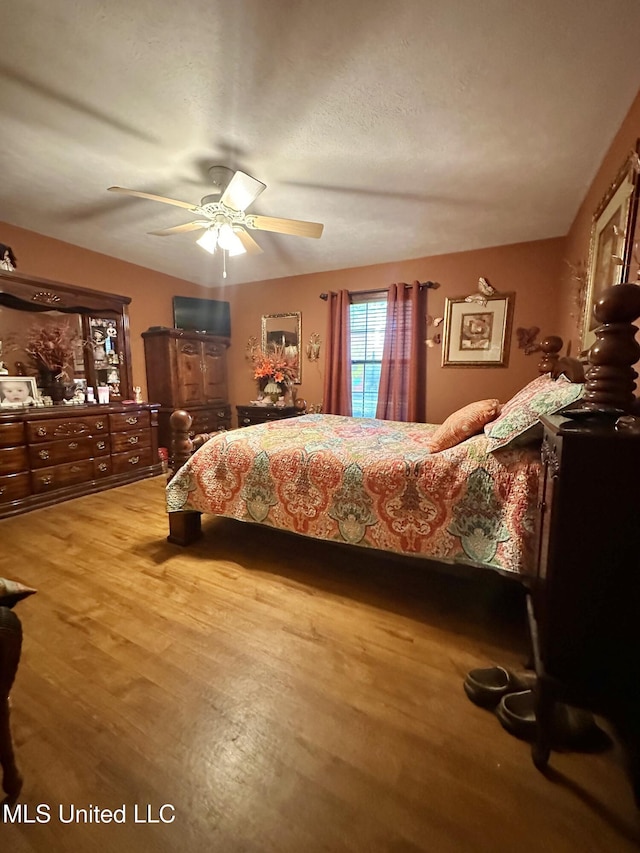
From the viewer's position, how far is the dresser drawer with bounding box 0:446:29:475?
2.76 m

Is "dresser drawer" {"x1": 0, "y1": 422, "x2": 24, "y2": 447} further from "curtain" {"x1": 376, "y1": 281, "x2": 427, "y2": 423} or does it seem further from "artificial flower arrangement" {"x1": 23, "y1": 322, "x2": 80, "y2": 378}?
"curtain" {"x1": 376, "y1": 281, "x2": 427, "y2": 423}

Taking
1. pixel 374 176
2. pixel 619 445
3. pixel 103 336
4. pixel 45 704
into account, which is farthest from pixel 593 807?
pixel 103 336

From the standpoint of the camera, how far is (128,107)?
1785 millimetres

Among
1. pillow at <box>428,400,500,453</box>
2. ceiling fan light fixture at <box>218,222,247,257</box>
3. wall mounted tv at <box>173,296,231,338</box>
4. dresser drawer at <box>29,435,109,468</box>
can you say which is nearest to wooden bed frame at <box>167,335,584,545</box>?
pillow at <box>428,400,500,453</box>

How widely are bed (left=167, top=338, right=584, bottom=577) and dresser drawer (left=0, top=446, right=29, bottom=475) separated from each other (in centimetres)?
149

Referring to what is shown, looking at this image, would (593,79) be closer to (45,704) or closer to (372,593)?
(372,593)

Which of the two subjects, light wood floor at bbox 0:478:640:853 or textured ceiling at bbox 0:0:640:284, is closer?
light wood floor at bbox 0:478:640:853

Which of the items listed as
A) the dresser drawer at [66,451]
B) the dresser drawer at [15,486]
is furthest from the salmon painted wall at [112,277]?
the dresser drawer at [15,486]

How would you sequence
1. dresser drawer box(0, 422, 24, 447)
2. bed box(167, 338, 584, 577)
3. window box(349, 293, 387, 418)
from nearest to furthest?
bed box(167, 338, 584, 577) < dresser drawer box(0, 422, 24, 447) < window box(349, 293, 387, 418)

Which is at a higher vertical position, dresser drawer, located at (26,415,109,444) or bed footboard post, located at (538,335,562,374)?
bed footboard post, located at (538,335,562,374)

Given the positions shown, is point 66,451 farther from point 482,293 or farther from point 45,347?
point 482,293

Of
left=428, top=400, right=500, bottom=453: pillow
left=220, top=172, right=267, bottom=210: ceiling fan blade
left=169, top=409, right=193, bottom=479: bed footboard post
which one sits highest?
left=220, top=172, right=267, bottom=210: ceiling fan blade

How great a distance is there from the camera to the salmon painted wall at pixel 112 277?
3.29 m

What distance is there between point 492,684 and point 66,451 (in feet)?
11.7
